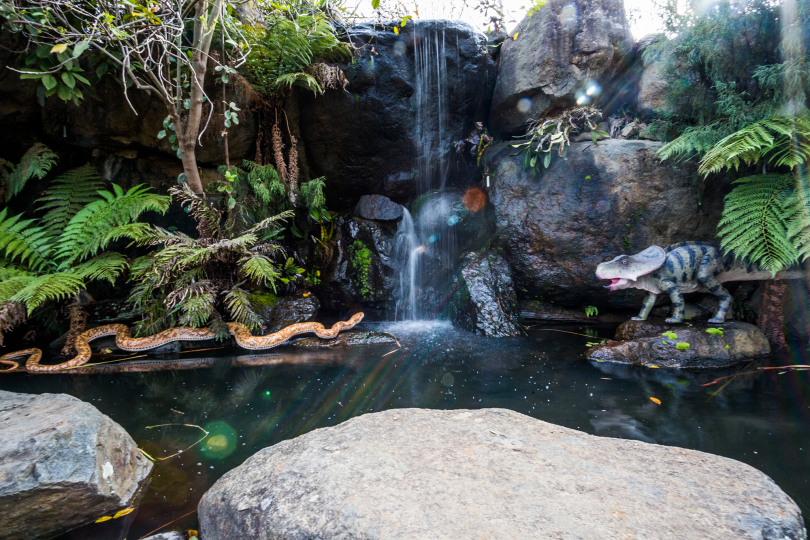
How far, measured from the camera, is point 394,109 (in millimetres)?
6000

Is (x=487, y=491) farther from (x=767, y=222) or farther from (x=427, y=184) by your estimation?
(x=427, y=184)

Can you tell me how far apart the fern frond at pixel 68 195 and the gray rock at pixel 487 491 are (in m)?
5.17

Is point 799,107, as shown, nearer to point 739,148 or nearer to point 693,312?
point 739,148

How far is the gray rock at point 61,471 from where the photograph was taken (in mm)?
1648

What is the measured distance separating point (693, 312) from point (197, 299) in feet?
19.4

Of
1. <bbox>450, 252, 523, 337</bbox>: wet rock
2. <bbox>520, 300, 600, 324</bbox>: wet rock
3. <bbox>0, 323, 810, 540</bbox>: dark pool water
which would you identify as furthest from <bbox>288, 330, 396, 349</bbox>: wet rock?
<bbox>520, 300, 600, 324</bbox>: wet rock

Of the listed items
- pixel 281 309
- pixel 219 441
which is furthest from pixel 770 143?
pixel 281 309

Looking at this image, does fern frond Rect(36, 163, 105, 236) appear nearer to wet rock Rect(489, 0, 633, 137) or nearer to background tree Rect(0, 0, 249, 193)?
background tree Rect(0, 0, 249, 193)

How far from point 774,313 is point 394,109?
561 cm

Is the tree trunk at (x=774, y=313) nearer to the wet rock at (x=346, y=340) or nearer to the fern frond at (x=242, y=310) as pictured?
the wet rock at (x=346, y=340)

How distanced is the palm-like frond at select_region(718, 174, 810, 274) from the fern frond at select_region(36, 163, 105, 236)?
7.82 meters

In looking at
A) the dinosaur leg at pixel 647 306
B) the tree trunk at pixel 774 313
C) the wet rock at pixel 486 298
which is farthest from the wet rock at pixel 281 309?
the tree trunk at pixel 774 313

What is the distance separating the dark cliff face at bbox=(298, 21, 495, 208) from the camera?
5.69m

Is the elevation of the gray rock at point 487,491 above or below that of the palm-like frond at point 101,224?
below
